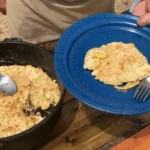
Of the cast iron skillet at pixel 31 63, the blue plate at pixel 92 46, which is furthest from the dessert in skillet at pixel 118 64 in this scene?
the cast iron skillet at pixel 31 63

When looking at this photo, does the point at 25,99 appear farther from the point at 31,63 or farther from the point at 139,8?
the point at 139,8

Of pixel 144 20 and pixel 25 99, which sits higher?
pixel 144 20

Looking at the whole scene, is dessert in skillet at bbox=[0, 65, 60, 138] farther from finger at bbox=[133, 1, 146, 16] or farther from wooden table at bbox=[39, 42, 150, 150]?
finger at bbox=[133, 1, 146, 16]

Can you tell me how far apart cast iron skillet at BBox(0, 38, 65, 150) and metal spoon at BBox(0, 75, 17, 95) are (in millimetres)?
106

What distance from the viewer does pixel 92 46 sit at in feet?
3.25

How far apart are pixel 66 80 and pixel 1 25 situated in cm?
132

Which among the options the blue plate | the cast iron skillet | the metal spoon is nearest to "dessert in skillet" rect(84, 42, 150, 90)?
the blue plate

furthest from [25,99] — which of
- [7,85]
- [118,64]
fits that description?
[118,64]

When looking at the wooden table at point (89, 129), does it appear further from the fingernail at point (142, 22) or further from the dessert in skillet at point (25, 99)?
the fingernail at point (142, 22)

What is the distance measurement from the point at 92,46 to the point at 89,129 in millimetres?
267

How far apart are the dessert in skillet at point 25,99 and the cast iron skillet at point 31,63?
0.10 ft

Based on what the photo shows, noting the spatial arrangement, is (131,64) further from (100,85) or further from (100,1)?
(100,1)

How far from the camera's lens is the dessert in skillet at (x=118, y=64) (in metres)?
0.90

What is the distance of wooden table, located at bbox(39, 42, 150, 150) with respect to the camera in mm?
991
